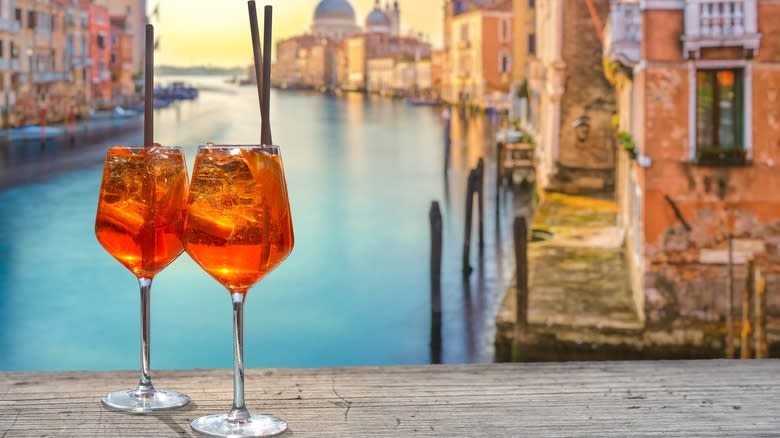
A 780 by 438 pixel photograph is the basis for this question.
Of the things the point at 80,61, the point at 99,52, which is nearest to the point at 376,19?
the point at 99,52

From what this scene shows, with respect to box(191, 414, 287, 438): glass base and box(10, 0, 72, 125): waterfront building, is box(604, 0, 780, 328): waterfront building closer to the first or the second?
box(191, 414, 287, 438): glass base

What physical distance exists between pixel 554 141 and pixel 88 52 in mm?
37942

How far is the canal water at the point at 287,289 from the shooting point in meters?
11.8

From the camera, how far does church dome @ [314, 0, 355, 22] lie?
131m

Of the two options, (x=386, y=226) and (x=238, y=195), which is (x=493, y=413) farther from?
(x=386, y=226)

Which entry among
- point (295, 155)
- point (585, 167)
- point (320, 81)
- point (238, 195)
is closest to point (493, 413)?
point (238, 195)

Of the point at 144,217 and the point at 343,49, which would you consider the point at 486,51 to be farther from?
the point at 343,49

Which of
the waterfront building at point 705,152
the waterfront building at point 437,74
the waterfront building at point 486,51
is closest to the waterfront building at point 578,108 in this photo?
the waterfront building at point 705,152

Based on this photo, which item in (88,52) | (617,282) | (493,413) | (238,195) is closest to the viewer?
(238,195)

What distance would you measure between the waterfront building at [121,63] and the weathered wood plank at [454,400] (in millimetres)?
58711

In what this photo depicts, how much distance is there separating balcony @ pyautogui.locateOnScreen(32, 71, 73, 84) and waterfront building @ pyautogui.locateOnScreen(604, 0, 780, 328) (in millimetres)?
36478

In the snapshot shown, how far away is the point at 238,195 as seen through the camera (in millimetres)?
1396

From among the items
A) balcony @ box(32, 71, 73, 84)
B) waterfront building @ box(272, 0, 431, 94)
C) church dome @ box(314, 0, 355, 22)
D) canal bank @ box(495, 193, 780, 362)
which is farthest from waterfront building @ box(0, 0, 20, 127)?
church dome @ box(314, 0, 355, 22)

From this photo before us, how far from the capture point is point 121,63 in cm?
5981
